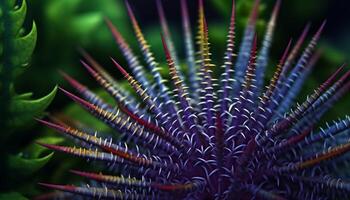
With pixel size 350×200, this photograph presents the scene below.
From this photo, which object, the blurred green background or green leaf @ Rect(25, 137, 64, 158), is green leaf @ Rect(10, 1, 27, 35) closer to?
the blurred green background

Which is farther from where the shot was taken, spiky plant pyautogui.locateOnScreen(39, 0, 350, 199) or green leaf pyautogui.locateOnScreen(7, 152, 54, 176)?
green leaf pyautogui.locateOnScreen(7, 152, 54, 176)

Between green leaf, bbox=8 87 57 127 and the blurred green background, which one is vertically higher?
the blurred green background

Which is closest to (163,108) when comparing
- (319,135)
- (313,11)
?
(319,135)

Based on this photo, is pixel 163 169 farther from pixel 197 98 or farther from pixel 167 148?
pixel 197 98

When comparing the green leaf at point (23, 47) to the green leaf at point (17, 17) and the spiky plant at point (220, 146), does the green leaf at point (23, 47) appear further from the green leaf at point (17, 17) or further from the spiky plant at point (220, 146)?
the spiky plant at point (220, 146)

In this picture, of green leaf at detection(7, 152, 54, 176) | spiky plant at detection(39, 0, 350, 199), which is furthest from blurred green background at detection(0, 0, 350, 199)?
spiky plant at detection(39, 0, 350, 199)

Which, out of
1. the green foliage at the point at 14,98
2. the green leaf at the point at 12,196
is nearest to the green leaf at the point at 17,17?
the green foliage at the point at 14,98

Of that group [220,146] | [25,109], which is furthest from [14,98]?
[220,146]
